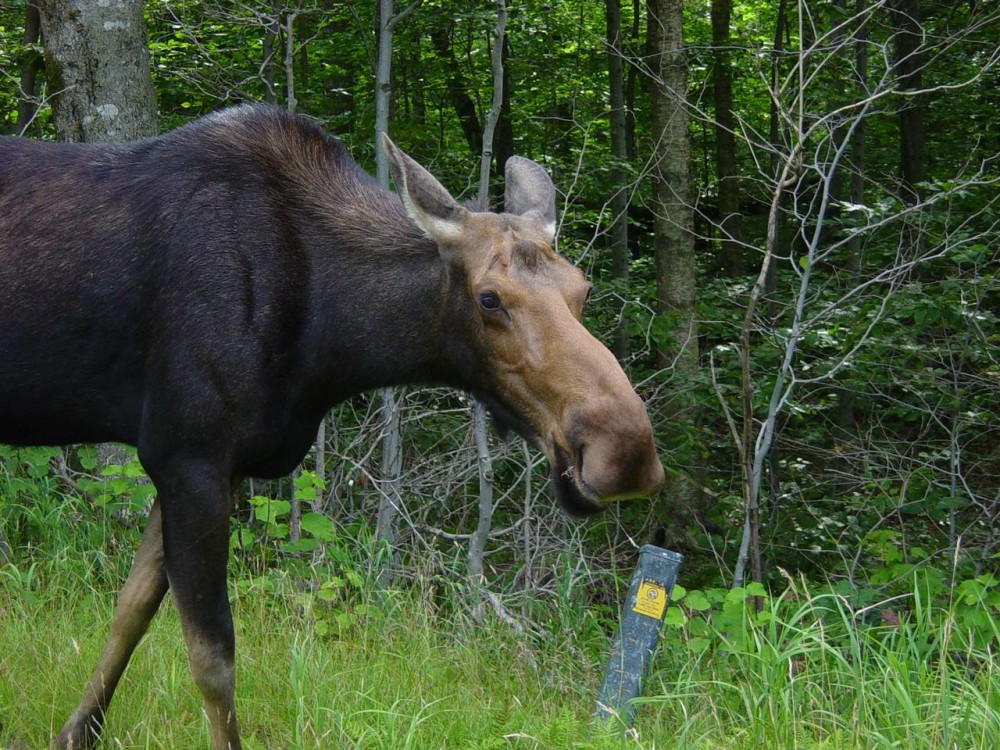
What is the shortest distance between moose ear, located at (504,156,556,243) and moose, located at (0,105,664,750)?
0.04 feet

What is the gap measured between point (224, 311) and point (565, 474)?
147 centimetres

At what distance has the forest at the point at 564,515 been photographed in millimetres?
4922

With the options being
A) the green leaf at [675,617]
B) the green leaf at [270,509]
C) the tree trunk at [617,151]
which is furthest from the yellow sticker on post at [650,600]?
the tree trunk at [617,151]

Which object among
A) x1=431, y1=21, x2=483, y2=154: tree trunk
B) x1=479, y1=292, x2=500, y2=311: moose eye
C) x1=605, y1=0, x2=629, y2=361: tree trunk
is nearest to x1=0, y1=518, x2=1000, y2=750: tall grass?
x1=479, y1=292, x2=500, y2=311: moose eye

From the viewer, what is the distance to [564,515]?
6.99 meters

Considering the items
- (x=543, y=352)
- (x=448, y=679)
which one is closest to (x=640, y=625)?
(x=448, y=679)

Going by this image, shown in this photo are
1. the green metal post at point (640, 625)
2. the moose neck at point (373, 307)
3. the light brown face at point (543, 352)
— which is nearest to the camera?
the light brown face at point (543, 352)

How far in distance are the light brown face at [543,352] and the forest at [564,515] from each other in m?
1.11

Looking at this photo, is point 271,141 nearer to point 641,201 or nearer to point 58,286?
point 58,286

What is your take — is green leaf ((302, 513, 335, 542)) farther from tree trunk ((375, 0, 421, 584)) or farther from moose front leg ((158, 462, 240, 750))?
moose front leg ((158, 462, 240, 750))

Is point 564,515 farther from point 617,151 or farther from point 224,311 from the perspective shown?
point 617,151

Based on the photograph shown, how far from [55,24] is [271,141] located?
119 inches

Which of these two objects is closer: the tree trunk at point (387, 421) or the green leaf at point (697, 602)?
the green leaf at point (697, 602)

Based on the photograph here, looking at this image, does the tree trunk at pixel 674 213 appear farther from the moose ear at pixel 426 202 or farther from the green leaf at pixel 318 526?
the moose ear at pixel 426 202
